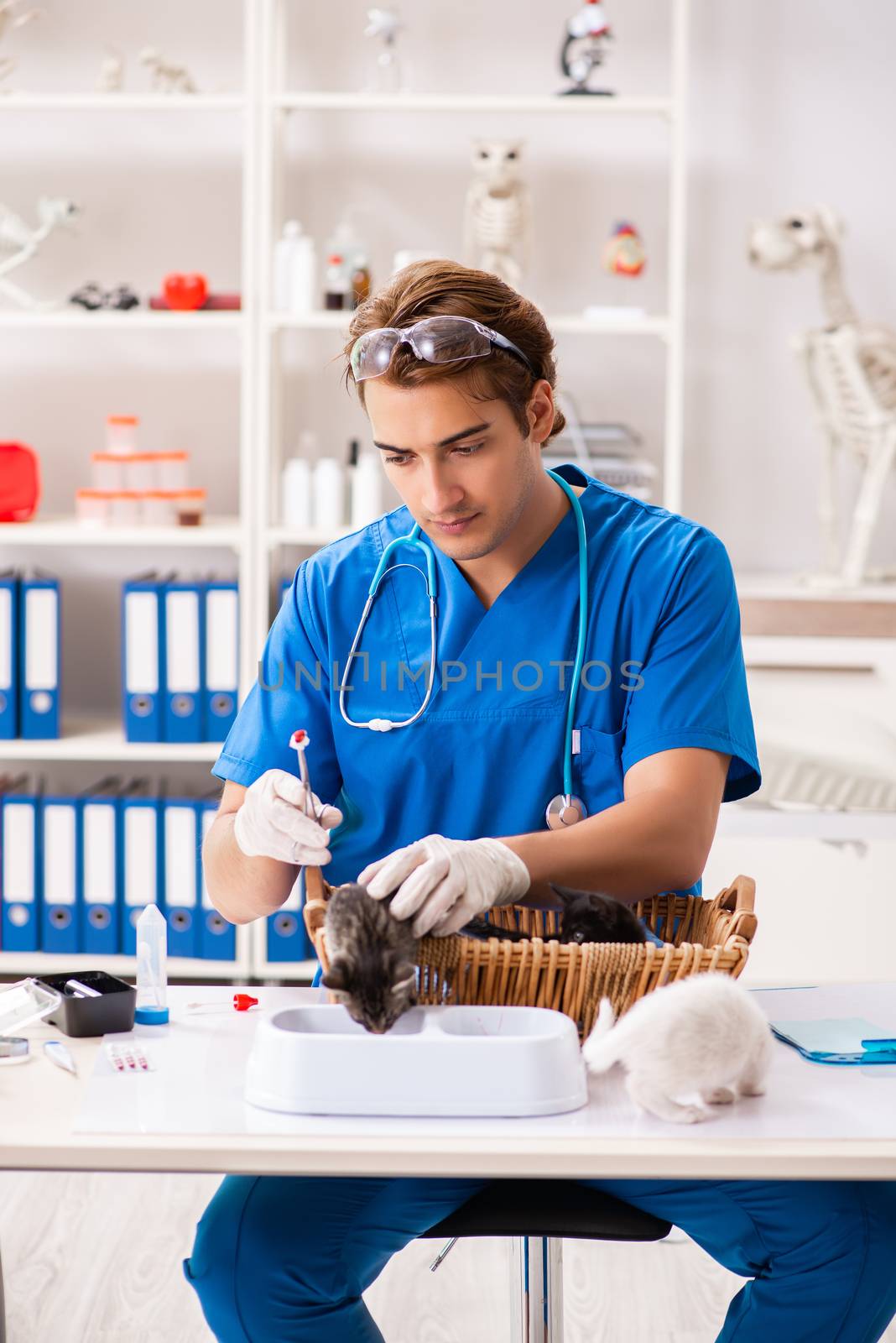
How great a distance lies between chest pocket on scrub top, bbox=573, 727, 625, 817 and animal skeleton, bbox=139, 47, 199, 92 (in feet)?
6.31

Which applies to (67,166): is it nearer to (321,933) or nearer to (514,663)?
(514,663)

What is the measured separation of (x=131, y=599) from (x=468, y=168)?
1.17 metres

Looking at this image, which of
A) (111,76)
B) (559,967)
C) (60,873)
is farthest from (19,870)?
A: (559,967)

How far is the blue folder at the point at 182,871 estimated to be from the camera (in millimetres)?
2818

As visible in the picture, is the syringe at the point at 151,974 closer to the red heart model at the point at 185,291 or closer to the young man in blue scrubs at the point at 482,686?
the young man in blue scrubs at the point at 482,686

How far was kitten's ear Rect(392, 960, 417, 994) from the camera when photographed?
967mm

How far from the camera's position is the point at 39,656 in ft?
9.27

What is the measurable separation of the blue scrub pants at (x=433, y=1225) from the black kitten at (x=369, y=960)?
0.74 feet

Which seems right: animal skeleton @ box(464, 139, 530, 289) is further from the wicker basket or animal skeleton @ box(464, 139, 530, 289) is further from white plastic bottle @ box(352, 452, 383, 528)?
the wicker basket

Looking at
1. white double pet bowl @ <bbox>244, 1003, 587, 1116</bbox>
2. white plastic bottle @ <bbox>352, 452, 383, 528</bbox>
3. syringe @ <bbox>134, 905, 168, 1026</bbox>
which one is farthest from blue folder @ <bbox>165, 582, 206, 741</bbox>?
white double pet bowl @ <bbox>244, 1003, 587, 1116</bbox>

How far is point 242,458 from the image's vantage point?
2801mm

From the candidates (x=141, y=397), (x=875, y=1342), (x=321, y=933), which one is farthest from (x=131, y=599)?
(x=875, y=1342)

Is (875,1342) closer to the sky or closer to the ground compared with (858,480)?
closer to the ground

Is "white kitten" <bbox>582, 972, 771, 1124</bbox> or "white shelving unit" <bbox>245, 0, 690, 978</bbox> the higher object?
"white shelving unit" <bbox>245, 0, 690, 978</bbox>
